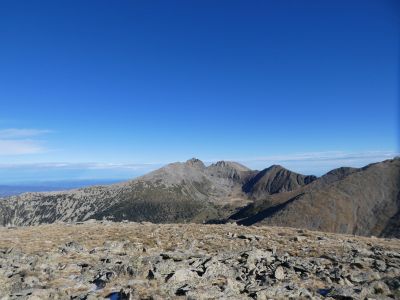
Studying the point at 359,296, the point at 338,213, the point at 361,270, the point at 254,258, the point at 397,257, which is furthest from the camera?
the point at 338,213

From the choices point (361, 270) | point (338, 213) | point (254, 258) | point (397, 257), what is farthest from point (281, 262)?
point (338, 213)

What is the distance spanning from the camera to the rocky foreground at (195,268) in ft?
54.0

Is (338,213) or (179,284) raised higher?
(179,284)

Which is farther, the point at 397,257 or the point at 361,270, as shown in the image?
the point at 397,257

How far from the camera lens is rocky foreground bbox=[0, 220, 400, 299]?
16.5m

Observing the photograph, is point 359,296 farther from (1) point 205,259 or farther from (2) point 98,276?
(2) point 98,276

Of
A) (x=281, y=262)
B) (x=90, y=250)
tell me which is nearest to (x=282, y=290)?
(x=281, y=262)

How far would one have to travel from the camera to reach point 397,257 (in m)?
23.8

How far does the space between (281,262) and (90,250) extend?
43.5 feet

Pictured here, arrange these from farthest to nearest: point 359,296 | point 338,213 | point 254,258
→ point 338,213, point 254,258, point 359,296

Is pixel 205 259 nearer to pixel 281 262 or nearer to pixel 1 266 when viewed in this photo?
pixel 281 262

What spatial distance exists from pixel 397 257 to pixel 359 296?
10027mm

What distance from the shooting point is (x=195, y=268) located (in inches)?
773

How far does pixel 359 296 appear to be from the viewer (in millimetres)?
15914
